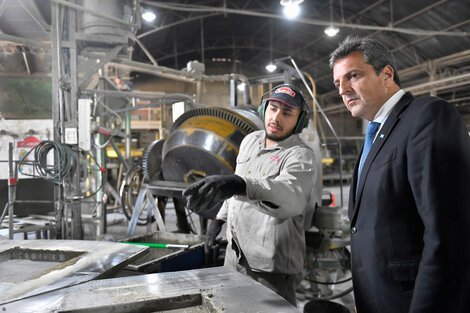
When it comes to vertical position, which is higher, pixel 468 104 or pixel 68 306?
pixel 468 104

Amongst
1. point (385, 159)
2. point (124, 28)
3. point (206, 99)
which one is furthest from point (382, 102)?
point (206, 99)

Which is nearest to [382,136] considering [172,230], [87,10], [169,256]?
[169,256]

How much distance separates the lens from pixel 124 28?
3764mm

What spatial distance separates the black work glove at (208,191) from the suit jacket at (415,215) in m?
0.53

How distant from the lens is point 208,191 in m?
1.29

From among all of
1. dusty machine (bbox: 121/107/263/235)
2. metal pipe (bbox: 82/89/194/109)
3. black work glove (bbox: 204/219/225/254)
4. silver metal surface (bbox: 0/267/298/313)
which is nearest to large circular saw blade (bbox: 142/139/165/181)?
dusty machine (bbox: 121/107/263/235)

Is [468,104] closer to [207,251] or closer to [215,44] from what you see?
[215,44]

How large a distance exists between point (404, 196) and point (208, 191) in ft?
2.40

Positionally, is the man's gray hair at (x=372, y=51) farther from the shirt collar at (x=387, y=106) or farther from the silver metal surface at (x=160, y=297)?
the silver metal surface at (x=160, y=297)

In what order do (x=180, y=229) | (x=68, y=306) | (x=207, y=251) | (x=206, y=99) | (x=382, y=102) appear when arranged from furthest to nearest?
(x=206, y=99)
(x=180, y=229)
(x=207, y=251)
(x=382, y=102)
(x=68, y=306)

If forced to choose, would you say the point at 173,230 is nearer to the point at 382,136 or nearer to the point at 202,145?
the point at 202,145

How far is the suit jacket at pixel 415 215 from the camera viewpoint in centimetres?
98

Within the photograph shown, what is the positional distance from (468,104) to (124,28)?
44.4 ft

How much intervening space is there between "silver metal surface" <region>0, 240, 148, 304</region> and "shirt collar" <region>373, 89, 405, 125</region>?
4.63ft
